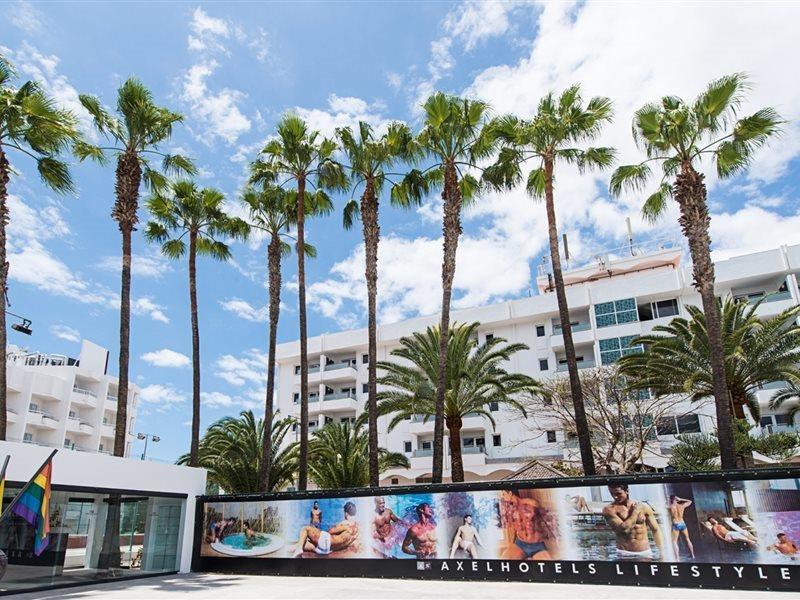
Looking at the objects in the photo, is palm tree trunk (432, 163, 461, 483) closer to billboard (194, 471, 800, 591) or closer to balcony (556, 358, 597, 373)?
billboard (194, 471, 800, 591)

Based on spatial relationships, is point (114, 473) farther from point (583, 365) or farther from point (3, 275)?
point (583, 365)

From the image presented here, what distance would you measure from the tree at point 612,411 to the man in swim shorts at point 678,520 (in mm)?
13681

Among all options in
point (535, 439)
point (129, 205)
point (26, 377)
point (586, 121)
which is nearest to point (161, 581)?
point (129, 205)

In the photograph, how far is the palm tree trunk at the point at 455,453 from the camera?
71.4 ft

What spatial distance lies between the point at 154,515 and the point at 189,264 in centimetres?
1072

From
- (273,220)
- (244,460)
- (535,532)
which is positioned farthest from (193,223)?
(535,532)

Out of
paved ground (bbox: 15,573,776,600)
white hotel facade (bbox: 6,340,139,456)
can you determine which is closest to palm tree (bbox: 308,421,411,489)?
paved ground (bbox: 15,573,776,600)

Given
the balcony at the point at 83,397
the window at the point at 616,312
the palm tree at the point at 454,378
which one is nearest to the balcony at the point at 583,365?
the window at the point at 616,312

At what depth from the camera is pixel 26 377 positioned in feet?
153

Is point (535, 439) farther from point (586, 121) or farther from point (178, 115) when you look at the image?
point (178, 115)

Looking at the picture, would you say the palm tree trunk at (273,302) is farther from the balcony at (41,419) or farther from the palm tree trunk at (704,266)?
the balcony at (41,419)

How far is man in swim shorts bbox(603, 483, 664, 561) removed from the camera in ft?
44.9

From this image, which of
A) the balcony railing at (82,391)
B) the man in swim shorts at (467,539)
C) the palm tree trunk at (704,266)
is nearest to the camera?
the palm tree trunk at (704,266)

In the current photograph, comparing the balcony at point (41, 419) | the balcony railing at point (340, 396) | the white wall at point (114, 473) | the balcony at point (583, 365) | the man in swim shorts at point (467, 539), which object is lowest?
the man in swim shorts at point (467, 539)
